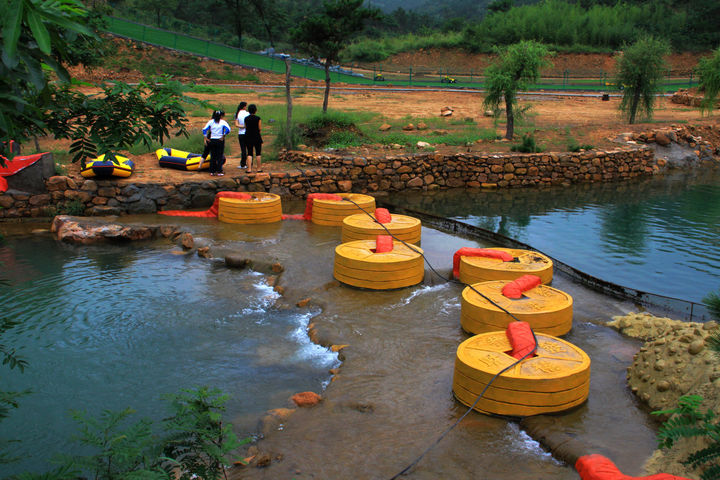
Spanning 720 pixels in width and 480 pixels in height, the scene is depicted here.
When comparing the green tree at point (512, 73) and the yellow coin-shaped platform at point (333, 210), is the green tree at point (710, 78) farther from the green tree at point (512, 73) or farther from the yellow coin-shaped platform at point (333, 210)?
the yellow coin-shaped platform at point (333, 210)

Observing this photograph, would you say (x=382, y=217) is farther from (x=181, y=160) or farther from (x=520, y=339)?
(x=181, y=160)

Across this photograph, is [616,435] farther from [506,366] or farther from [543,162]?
[543,162]

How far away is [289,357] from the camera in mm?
6707

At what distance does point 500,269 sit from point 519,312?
162cm

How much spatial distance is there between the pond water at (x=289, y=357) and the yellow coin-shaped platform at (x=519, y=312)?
252 millimetres

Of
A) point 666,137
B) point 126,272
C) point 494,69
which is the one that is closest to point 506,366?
point 126,272

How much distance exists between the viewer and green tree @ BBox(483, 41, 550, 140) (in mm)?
19828

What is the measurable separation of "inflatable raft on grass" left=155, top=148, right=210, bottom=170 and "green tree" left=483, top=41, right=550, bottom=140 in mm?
10518

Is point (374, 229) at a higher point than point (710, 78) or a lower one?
lower

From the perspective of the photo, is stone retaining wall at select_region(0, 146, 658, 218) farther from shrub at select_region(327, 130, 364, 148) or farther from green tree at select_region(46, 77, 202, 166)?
green tree at select_region(46, 77, 202, 166)

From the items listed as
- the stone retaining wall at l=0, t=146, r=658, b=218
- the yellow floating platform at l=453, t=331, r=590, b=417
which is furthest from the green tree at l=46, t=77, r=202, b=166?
the stone retaining wall at l=0, t=146, r=658, b=218

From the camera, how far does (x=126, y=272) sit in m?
9.52

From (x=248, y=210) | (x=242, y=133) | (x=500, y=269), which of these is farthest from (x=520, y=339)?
(x=242, y=133)

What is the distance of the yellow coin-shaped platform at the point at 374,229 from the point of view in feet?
33.1
